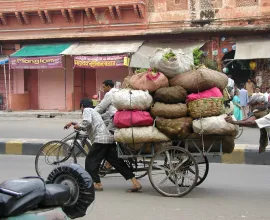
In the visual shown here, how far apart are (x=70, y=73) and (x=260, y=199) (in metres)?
18.1

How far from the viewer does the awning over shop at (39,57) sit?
21.3 m

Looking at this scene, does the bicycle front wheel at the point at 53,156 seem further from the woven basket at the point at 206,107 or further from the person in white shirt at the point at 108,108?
the woven basket at the point at 206,107

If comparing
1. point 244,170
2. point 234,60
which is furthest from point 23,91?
point 244,170

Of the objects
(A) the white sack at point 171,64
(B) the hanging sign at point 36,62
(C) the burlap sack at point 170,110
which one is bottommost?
(C) the burlap sack at point 170,110

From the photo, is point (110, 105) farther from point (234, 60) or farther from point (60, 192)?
point (234, 60)

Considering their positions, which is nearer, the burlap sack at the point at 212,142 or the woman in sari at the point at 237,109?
the burlap sack at the point at 212,142

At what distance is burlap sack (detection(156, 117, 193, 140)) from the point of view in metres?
5.85

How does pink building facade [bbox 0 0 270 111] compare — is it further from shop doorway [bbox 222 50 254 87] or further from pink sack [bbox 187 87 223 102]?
pink sack [bbox 187 87 223 102]

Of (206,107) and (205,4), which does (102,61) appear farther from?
(206,107)

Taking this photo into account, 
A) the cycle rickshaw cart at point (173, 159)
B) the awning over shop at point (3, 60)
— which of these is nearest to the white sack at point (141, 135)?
the cycle rickshaw cart at point (173, 159)

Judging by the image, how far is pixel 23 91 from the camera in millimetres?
23984

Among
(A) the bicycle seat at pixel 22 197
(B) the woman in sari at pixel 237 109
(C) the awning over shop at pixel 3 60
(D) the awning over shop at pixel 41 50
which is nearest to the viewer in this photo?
(A) the bicycle seat at pixel 22 197

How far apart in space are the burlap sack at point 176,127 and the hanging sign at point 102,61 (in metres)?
14.2

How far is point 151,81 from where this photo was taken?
600 cm
